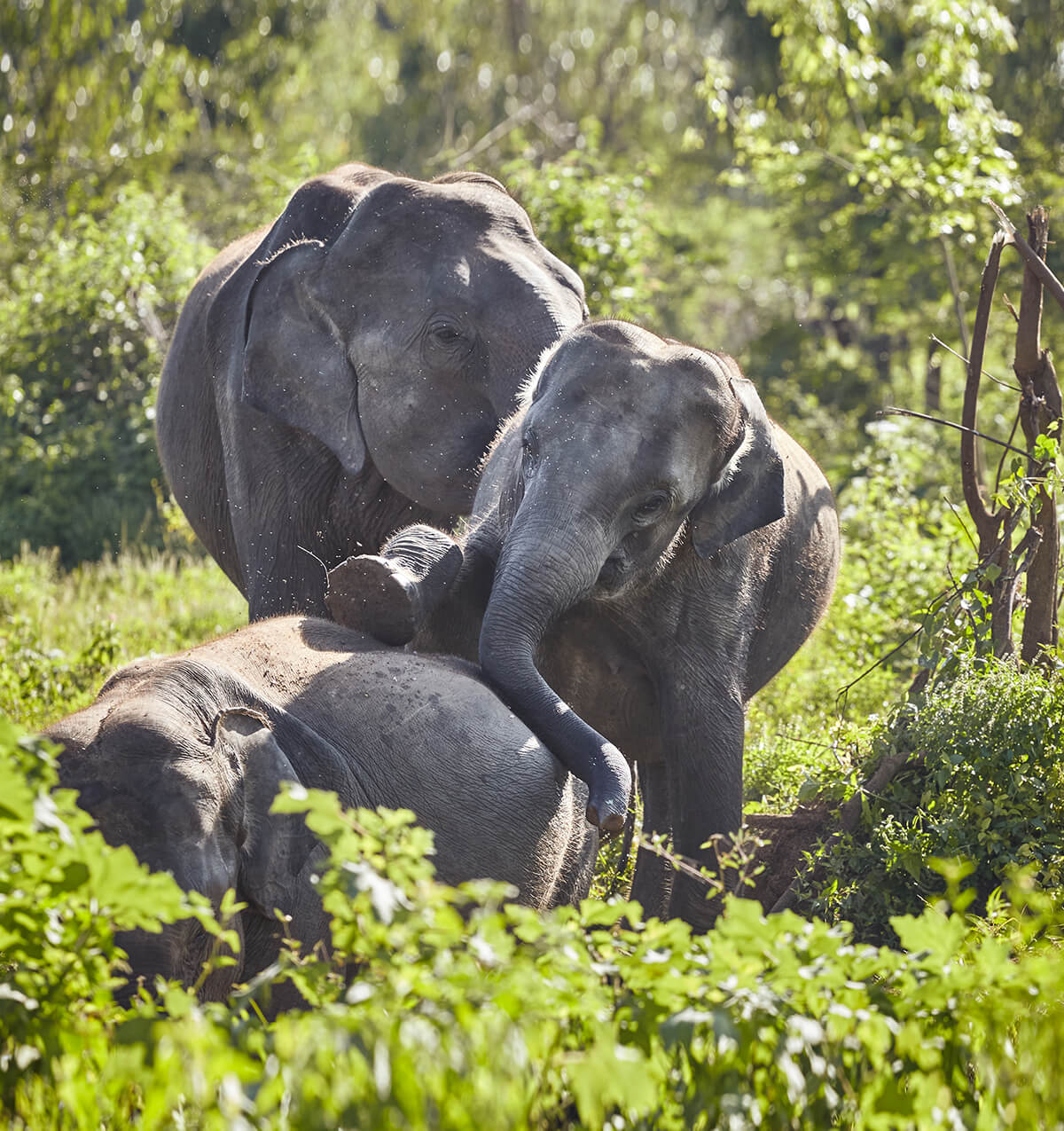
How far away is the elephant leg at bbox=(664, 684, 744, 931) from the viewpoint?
16.8 feet

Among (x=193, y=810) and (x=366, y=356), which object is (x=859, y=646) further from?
(x=193, y=810)

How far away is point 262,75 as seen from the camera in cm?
2394

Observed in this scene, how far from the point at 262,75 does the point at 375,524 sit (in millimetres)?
18927

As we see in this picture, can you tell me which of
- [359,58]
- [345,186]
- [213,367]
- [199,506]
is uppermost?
[359,58]

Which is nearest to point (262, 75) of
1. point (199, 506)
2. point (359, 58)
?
point (359, 58)

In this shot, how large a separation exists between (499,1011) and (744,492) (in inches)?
104

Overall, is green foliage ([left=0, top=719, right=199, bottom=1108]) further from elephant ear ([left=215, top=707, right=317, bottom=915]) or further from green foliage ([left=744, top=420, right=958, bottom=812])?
green foliage ([left=744, top=420, right=958, bottom=812])

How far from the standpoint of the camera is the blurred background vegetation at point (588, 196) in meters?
10.0

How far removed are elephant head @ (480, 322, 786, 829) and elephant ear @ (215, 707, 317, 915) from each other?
0.82m

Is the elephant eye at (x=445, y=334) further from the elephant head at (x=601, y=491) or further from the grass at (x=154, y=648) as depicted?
the grass at (x=154, y=648)

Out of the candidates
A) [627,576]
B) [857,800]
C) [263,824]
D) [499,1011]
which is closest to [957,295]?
[857,800]

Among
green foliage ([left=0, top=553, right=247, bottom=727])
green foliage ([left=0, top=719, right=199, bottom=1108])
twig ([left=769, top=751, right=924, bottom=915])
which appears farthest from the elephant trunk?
green foliage ([left=0, top=553, right=247, bottom=727])

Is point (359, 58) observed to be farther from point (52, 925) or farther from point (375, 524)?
point (52, 925)

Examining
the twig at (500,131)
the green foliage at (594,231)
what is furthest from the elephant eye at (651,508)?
the twig at (500,131)
